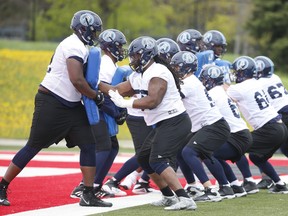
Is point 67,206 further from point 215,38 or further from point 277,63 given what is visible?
point 277,63

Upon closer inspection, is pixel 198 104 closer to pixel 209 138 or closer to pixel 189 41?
pixel 209 138

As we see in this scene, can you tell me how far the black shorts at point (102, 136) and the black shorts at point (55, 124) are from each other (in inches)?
32.7

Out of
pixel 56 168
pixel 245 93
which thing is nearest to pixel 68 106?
pixel 245 93

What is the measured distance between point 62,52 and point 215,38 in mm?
3426

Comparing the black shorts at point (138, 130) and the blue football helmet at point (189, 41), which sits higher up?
the blue football helmet at point (189, 41)

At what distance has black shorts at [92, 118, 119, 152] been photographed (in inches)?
384

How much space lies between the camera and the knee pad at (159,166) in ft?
28.3

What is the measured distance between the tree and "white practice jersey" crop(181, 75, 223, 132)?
27.1 m

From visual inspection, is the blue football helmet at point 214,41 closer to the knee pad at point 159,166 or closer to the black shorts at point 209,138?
the black shorts at point 209,138

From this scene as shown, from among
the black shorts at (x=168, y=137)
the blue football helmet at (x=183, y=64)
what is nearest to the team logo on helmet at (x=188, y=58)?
the blue football helmet at (x=183, y=64)

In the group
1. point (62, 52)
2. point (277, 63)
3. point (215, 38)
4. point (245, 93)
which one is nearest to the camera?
point (62, 52)

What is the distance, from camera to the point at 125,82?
911 centimetres

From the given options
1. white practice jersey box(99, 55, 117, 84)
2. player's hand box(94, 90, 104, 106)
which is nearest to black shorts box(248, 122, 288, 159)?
white practice jersey box(99, 55, 117, 84)

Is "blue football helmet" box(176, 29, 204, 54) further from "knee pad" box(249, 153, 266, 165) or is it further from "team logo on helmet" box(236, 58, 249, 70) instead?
"knee pad" box(249, 153, 266, 165)
